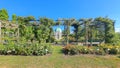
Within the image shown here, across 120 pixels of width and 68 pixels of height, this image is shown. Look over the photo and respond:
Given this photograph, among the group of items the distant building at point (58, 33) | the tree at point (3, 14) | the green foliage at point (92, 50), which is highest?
the tree at point (3, 14)

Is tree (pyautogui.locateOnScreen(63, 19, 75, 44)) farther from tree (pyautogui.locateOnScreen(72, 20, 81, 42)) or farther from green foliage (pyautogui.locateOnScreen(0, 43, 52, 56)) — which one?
green foliage (pyautogui.locateOnScreen(0, 43, 52, 56))

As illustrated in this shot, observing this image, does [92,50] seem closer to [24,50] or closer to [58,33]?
[24,50]

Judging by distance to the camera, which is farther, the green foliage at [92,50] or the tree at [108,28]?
the tree at [108,28]

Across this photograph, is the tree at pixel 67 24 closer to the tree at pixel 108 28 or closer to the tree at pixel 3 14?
the tree at pixel 108 28

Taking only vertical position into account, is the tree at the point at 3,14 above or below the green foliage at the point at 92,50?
above

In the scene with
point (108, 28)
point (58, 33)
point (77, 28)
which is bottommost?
point (58, 33)

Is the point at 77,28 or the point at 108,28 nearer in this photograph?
the point at 108,28

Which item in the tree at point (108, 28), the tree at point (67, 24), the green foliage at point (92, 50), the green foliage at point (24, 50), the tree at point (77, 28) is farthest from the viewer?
the tree at point (77, 28)

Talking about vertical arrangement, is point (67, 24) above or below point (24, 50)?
above

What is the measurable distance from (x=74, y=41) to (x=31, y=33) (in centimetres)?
616

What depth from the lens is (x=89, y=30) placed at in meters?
21.5

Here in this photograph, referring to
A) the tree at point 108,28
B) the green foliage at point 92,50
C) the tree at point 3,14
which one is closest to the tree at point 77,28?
the tree at point 108,28

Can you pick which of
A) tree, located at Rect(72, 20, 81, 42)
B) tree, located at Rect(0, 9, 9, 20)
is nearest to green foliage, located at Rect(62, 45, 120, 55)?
tree, located at Rect(72, 20, 81, 42)

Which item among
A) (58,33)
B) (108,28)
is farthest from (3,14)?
(108,28)
